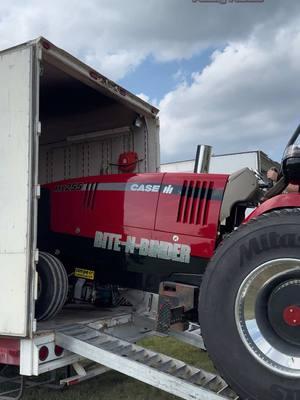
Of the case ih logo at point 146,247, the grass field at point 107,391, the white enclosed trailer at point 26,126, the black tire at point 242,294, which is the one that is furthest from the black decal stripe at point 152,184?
the grass field at point 107,391

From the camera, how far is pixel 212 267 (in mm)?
3357

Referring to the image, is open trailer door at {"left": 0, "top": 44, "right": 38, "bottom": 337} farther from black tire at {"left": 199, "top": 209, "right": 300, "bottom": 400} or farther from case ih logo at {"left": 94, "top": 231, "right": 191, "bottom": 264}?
black tire at {"left": 199, "top": 209, "right": 300, "bottom": 400}

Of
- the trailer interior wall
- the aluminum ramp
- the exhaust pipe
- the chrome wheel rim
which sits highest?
the trailer interior wall

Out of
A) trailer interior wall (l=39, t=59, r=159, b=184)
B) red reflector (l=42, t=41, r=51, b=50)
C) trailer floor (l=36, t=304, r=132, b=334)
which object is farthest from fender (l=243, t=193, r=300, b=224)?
trailer interior wall (l=39, t=59, r=159, b=184)

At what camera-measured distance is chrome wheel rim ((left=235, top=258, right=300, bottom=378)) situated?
10.2 ft

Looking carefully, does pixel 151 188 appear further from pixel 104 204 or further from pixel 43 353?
pixel 43 353

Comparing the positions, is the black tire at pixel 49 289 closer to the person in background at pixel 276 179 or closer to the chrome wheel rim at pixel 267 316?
the chrome wheel rim at pixel 267 316

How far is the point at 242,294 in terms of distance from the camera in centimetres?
325

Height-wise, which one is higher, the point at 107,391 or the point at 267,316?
the point at 267,316

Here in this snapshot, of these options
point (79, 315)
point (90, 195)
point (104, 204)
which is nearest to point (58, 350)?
point (79, 315)

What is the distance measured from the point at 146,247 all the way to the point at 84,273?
0.88 metres

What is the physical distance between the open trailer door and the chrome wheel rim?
5.33ft

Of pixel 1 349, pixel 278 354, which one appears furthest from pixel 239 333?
pixel 1 349

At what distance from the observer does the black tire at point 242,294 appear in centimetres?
308
